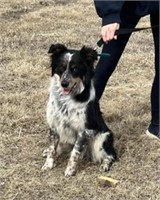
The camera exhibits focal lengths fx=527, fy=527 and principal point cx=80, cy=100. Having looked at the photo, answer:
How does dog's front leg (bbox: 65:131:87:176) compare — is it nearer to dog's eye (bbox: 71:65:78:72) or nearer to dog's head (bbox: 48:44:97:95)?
dog's head (bbox: 48:44:97:95)

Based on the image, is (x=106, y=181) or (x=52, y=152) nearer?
(x=106, y=181)

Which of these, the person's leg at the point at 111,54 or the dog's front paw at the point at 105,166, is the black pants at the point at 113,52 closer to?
the person's leg at the point at 111,54

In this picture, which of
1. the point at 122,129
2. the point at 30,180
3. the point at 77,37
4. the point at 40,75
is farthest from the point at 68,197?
the point at 77,37

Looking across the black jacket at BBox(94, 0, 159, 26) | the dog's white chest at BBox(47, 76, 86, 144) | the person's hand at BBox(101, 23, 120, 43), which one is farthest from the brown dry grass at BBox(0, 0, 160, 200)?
the black jacket at BBox(94, 0, 159, 26)

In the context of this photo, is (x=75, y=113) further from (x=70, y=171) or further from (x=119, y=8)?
(x=119, y=8)

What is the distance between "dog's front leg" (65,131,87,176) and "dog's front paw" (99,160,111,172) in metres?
0.24

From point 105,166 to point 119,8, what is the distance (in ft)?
4.29

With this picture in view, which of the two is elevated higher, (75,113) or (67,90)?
(67,90)

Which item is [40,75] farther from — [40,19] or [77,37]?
[40,19]

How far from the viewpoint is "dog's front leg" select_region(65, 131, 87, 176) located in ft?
13.8

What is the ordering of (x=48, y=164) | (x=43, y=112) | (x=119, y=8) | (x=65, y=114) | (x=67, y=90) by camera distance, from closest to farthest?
(x=119, y=8)
(x=67, y=90)
(x=65, y=114)
(x=48, y=164)
(x=43, y=112)

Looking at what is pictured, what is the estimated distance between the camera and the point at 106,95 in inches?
230

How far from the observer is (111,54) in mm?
4324

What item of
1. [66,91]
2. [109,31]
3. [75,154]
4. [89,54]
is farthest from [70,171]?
[109,31]
